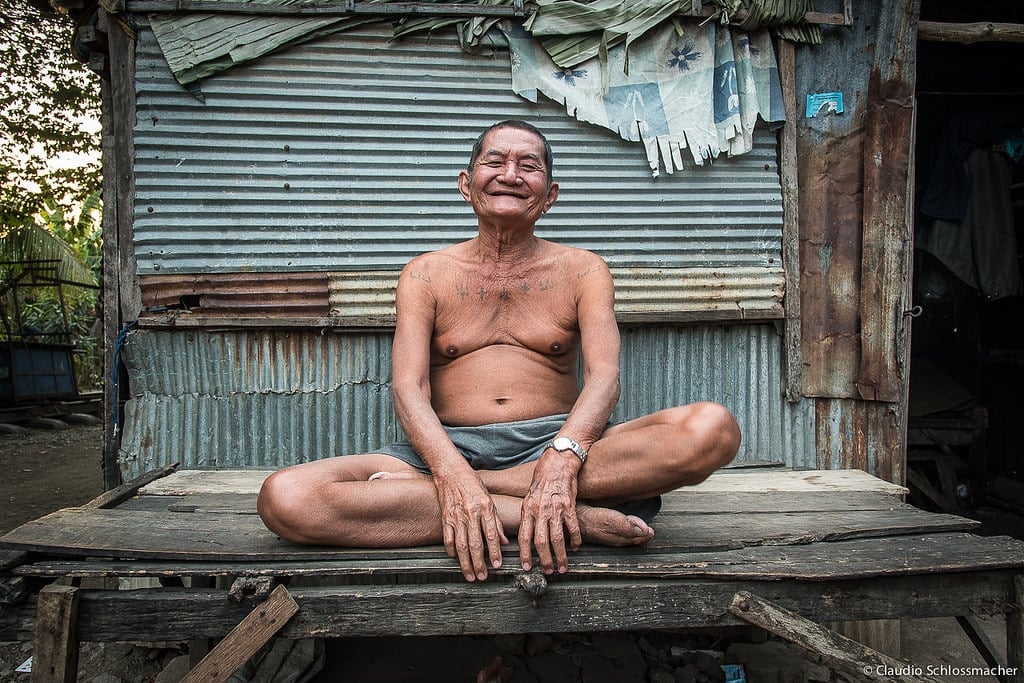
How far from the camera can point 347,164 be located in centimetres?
363

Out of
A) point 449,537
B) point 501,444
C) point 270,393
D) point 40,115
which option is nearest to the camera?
point 449,537

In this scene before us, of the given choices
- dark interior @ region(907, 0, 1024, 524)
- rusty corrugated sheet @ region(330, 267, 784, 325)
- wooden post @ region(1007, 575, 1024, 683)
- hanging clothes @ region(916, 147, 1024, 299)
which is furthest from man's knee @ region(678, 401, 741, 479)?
hanging clothes @ region(916, 147, 1024, 299)

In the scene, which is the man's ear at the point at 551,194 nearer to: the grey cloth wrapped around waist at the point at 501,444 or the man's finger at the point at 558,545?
the grey cloth wrapped around waist at the point at 501,444

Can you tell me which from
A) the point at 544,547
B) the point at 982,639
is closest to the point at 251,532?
the point at 544,547

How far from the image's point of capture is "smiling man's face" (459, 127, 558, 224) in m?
2.63

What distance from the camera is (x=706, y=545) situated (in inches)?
87.9

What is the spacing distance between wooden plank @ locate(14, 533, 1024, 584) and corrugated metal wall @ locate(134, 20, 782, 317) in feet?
5.92

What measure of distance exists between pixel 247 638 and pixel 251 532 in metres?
0.46

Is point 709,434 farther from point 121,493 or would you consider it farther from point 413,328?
point 121,493

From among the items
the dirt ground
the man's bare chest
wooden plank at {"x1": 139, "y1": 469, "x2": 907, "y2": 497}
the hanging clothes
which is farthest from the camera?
the hanging clothes

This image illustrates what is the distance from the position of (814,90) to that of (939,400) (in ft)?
12.0

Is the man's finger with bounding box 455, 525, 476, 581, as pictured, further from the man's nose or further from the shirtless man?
the man's nose

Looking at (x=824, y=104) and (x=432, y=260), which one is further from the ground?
(x=824, y=104)

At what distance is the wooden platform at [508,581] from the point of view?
2.01 meters
